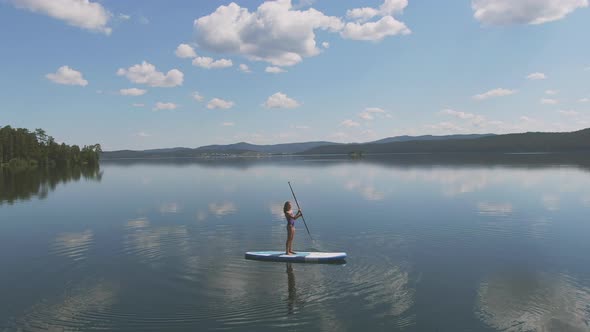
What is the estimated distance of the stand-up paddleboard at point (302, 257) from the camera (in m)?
19.5

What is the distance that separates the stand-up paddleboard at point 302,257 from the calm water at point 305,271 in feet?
1.32

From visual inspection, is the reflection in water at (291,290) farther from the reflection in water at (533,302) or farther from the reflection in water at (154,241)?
the reflection in water at (154,241)

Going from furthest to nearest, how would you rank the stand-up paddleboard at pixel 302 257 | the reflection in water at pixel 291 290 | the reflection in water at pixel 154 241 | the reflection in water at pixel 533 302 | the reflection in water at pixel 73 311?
the reflection in water at pixel 154 241, the stand-up paddleboard at pixel 302 257, the reflection in water at pixel 291 290, the reflection in water at pixel 73 311, the reflection in water at pixel 533 302

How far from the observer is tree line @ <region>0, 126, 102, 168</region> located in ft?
500

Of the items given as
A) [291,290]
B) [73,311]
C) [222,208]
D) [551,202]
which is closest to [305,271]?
[291,290]

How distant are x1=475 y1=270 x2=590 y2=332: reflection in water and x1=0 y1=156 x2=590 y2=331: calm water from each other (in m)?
0.07

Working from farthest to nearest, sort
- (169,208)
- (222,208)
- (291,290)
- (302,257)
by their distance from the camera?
(169,208) → (222,208) → (302,257) → (291,290)

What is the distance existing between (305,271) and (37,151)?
182696 mm

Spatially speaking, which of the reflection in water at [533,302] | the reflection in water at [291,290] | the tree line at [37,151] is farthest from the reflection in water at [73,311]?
the tree line at [37,151]

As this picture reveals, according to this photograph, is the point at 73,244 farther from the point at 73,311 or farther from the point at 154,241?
the point at 73,311

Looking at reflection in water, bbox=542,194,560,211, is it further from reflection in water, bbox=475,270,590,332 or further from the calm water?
reflection in water, bbox=475,270,590,332

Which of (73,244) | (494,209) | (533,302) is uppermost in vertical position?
(494,209)

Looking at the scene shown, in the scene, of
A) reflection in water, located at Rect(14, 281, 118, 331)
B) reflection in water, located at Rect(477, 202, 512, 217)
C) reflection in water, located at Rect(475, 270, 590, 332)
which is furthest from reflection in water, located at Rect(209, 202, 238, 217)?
reflection in water, located at Rect(475, 270, 590, 332)

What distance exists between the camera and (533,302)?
575 inches
